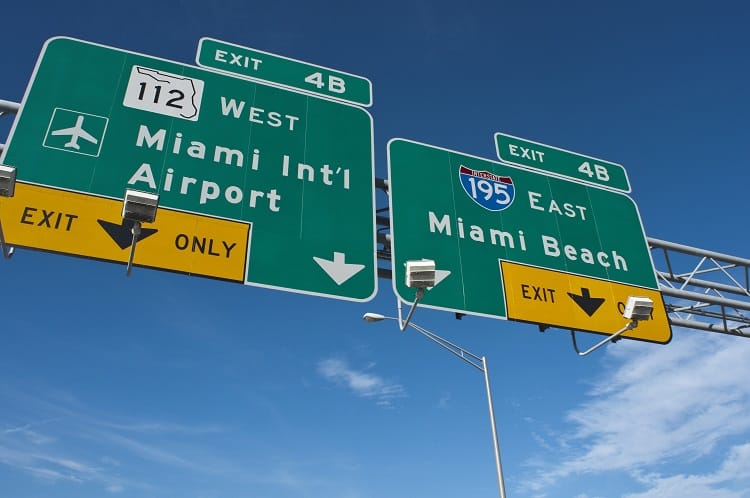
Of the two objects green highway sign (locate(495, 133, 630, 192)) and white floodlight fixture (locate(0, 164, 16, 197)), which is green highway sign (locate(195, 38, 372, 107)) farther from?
white floodlight fixture (locate(0, 164, 16, 197))

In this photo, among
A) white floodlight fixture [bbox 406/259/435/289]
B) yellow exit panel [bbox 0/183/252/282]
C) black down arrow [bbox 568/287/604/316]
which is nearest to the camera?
yellow exit panel [bbox 0/183/252/282]

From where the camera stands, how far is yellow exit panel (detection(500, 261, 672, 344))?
6.89m

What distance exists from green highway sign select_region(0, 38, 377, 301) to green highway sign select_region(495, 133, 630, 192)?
8.08 feet

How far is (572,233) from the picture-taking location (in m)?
7.84

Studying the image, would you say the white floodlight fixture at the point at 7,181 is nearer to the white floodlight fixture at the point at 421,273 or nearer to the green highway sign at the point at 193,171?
the green highway sign at the point at 193,171

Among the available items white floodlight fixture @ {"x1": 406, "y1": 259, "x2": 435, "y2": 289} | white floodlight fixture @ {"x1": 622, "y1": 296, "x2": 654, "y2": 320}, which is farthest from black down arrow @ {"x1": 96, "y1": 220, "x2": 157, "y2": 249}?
white floodlight fixture @ {"x1": 622, "y1": 296, "x2": 654, "y2": 320}

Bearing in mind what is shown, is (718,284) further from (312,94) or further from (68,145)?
(68,145)

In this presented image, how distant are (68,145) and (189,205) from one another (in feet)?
4.30

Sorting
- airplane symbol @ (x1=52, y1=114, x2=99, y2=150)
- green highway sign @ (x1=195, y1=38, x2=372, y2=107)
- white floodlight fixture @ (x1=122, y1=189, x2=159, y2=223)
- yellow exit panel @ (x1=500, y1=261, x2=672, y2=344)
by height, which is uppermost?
green highway sign @ (x1=195, y1=38, x2=372, y2=107)

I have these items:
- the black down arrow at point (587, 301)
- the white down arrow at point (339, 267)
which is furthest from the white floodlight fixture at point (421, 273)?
the black down arrow at point (587, 301)

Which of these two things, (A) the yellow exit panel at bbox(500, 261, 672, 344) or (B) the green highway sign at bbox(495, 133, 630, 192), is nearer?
(A) the yellow exit panel at bbox(500, 261, 672, 344)

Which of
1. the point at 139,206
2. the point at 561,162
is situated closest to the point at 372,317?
the point at 561,162

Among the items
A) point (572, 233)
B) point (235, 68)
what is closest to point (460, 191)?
point (572, 233)

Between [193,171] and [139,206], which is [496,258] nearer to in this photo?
[193,171]
